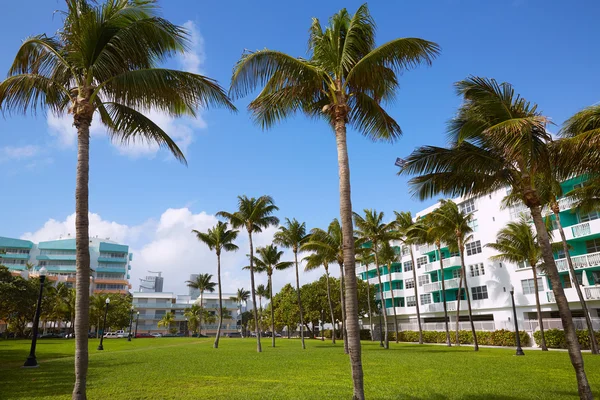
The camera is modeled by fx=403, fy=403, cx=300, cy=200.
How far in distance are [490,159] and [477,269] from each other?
37.4 metres

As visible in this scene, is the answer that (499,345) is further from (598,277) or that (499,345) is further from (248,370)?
(248,370)

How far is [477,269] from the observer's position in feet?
148

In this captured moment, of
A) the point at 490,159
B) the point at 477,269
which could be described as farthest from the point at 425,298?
the point at 490,159

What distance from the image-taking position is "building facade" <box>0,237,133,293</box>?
317 feet

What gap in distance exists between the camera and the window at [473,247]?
45625 millimetres

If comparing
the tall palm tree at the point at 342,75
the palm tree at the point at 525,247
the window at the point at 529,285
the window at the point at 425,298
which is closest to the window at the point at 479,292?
the window at the point at 529,285

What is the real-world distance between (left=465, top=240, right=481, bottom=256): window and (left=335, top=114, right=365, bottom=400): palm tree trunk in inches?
1612

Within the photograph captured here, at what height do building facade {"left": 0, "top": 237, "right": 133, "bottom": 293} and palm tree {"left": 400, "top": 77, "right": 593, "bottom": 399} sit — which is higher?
building facade {"left": 0, "top": 237, "right": 133, "bottom": 293}

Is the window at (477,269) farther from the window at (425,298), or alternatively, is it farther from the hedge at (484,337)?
the window at (425,298)

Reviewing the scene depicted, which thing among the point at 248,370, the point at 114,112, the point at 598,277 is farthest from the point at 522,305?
the point at 114,112

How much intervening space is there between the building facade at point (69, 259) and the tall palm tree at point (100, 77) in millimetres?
96385

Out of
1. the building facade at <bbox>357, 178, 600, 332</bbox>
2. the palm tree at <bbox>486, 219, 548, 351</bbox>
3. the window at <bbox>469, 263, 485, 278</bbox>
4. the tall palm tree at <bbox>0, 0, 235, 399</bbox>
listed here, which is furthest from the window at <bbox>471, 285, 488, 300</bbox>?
the tall palm tree at <bbox>0, 0, 235, 399</bbox>

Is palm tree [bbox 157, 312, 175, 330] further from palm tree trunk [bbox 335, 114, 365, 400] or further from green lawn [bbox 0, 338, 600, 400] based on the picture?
palm tree trunk [bbox 335, 114, 365, 400]

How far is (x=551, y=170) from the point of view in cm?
1244
